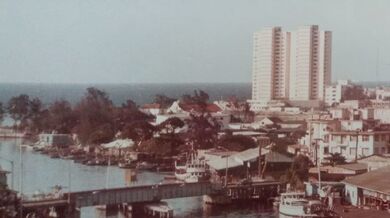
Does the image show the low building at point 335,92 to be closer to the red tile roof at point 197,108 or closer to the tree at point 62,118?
the red tile roof at point 197,108

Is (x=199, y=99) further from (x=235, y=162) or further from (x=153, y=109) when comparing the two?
(x=235, y=162)

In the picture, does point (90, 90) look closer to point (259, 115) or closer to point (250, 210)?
point (259, 115)

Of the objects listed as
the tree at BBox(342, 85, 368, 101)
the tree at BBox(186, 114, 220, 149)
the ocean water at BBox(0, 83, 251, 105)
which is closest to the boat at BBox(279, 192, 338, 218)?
Result: the tree at BBox(186, 114, 220, 149)

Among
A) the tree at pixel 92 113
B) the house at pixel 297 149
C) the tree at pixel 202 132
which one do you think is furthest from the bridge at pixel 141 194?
the tree at pixel 92 113

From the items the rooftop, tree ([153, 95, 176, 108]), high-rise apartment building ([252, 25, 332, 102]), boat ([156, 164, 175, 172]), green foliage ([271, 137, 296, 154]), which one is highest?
high-rise apartment building ([252, 25, 332, 102])

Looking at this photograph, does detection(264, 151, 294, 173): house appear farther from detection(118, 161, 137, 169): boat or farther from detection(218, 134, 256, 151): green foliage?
detection(118, 161, 137, 169): boat

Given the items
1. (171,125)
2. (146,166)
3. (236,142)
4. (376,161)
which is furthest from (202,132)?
(376,161)
